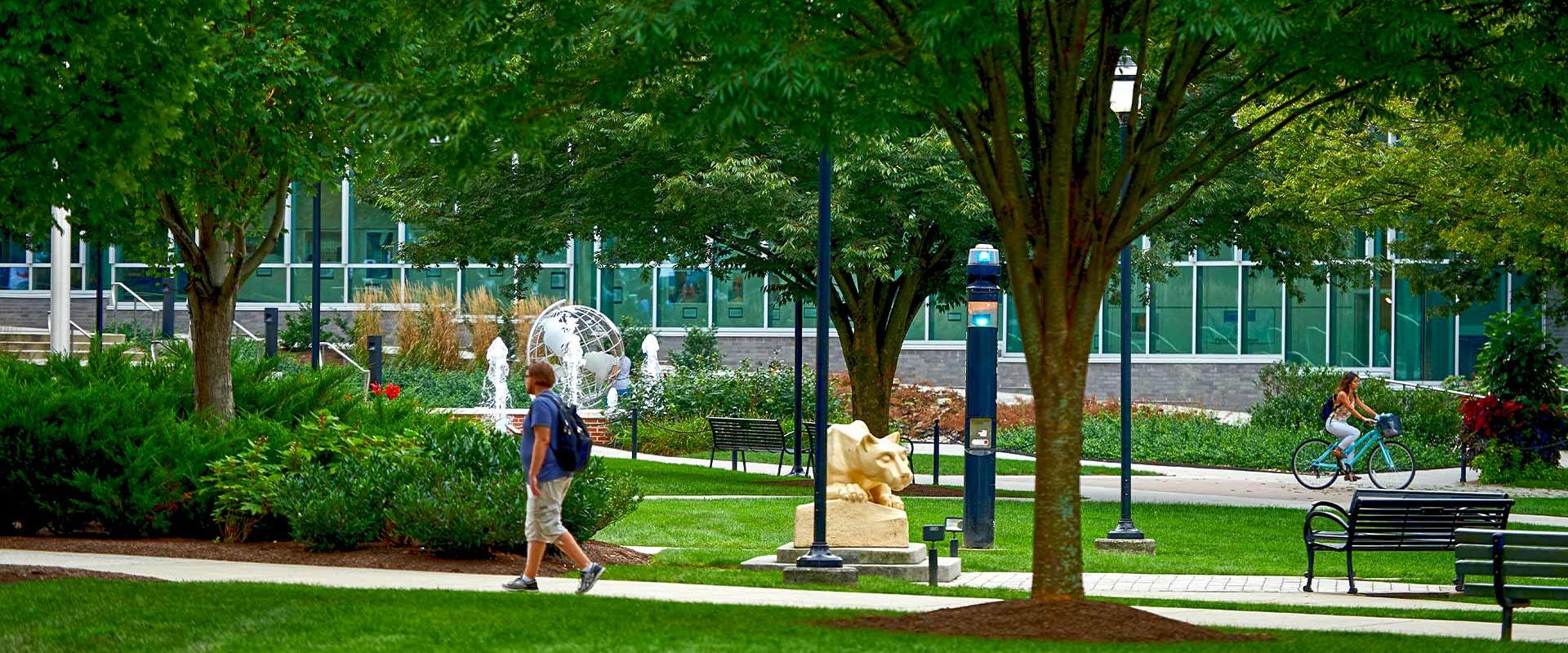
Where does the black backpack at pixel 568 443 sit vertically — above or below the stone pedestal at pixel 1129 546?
above

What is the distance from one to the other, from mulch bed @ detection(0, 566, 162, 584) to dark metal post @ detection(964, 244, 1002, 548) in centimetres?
717

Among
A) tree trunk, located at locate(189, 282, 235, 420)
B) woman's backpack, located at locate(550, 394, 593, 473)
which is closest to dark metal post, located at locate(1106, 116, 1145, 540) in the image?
woman's backpack, located at locate(550, 394, 593, 473)

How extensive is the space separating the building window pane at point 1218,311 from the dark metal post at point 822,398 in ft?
94.9

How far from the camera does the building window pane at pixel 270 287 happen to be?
44.7 meters

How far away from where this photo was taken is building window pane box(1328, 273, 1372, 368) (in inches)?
1599

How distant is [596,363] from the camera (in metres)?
35.2

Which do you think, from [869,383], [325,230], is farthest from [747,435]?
[325,230]

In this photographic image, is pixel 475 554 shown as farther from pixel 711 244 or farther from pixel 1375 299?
pixel 1375 299

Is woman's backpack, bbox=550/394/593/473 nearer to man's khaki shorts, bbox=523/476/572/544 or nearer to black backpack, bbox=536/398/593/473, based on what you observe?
black backpack, bbox=536/398/593/473

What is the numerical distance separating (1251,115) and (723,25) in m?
17.1

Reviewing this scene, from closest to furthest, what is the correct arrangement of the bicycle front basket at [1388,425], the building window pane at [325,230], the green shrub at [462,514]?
the green shrub at [462,514] < the bicycle front basket at [1388,425] < the building window pane at [325,230]

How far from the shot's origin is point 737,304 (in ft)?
141

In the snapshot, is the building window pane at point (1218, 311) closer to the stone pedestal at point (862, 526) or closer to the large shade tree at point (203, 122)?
the large shade tree at point (203, 122)

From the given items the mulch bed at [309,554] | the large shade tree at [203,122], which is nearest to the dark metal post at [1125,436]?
the mulch bed at [309,554]
